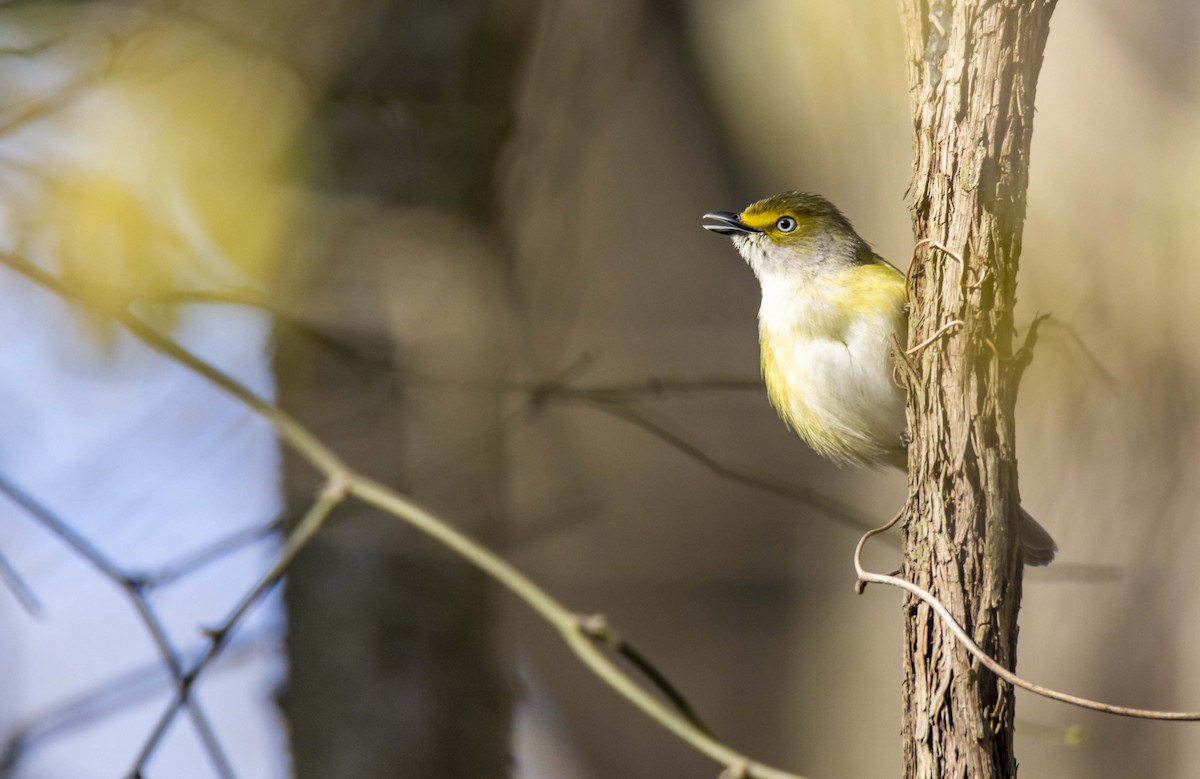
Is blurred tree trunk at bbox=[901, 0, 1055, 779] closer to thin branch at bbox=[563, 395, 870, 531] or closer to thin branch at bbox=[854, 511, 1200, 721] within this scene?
thin branch at bbox=[854, 511, 1200, 721]

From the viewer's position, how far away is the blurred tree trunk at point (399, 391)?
271 centimetres

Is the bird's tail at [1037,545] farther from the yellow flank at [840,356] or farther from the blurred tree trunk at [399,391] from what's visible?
the blurred tree trunk at [399,391]

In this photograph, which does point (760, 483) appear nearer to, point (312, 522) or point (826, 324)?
point (826, 324)

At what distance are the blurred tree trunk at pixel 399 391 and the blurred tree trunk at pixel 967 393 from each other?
1713 mm

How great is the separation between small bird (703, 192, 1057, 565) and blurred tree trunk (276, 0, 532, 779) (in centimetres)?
83

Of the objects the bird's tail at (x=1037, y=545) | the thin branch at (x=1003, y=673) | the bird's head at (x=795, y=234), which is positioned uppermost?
the bird's head at (x=795, y=234)

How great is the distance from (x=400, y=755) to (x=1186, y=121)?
106 inches

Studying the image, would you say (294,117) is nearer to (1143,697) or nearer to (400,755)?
(400,755)

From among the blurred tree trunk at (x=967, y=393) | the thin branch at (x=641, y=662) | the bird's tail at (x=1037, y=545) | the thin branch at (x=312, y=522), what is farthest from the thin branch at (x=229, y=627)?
the bird's tail at (x=1037, y=545)

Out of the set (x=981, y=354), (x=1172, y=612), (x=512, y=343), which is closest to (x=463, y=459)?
(x=512, y=343)

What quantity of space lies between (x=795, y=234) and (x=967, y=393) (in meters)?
1.20

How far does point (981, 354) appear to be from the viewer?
1105 mm

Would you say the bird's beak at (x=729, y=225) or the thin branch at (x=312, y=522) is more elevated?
the bird's beak at (x=729, y=225)

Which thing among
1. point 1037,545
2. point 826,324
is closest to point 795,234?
point 826,324
